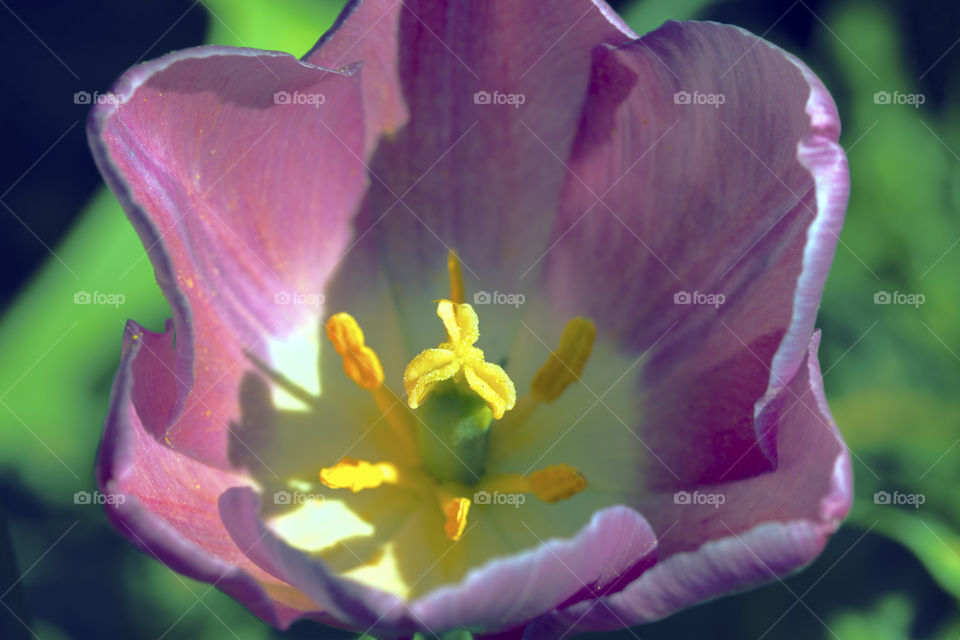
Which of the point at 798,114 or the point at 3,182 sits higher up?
the point at 3,182

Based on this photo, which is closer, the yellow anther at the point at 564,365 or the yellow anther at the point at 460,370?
the yellow anther at the point at 460,370

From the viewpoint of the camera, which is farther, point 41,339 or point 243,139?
point 41,339

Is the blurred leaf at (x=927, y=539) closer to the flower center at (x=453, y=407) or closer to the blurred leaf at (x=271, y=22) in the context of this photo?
the flower center at (x=453, y=407)

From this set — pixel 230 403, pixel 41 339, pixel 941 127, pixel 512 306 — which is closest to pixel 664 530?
pixel 512 306

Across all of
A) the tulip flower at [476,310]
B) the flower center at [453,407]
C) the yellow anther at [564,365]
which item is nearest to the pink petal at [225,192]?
the tulip flower at [476,310]

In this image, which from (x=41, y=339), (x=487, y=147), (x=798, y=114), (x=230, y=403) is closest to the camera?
(x=798, y=114)

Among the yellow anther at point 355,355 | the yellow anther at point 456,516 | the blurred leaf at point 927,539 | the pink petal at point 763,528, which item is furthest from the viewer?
the blurred leaf at point 927,539

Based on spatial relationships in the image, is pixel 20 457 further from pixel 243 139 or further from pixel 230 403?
pixel 243 139
